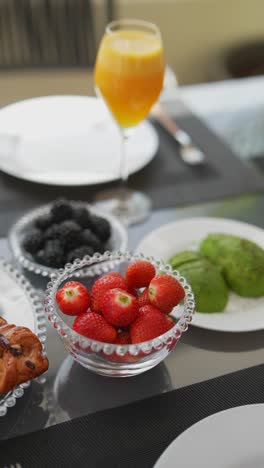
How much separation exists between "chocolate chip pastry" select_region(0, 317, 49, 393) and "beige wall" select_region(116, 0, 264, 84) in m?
2.22

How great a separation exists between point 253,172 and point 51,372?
62cm

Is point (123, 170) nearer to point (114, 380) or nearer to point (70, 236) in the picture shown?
point (70, 236)

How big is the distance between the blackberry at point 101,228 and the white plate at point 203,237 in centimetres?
5

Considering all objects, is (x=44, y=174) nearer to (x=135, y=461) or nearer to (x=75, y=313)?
(x=75, y=313)

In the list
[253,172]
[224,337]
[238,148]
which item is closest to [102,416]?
[224,337]

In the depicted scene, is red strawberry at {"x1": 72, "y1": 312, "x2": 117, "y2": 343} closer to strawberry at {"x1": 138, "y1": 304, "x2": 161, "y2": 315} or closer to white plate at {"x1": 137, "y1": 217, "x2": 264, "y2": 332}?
strawberry at {"x1": 138, "y1": 304, "x2": 161, "y2": 315}

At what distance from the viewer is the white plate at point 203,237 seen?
83 centimetres

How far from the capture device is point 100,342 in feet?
2.29

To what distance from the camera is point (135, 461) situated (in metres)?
0.67

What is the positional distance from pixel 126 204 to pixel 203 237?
170 millimetres

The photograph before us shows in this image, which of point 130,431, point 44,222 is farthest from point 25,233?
point 130,431

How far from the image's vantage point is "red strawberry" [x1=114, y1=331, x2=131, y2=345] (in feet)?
2.37

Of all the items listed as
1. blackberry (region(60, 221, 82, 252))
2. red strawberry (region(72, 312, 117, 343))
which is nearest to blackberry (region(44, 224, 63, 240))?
blackberry (region(60, 221, 82, 252))

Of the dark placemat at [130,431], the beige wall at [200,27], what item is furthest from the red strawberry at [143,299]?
the beige wall at [200,27]
